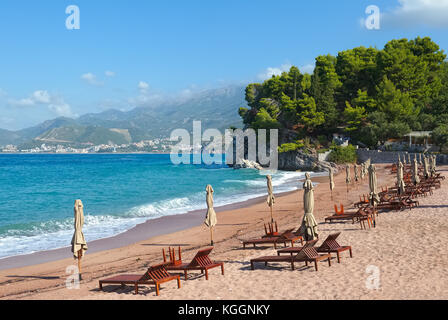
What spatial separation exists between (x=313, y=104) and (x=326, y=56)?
57.1ft

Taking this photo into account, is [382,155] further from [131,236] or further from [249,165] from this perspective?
[131,236]

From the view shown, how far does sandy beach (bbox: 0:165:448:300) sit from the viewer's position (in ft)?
27.7

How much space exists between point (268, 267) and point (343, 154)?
45402 millimetres

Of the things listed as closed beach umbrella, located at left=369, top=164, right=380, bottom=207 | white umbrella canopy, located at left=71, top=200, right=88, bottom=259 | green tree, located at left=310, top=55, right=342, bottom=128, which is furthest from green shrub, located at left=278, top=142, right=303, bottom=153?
white umbrella canopy, located at left=71, top=200, right=88, bottom=259

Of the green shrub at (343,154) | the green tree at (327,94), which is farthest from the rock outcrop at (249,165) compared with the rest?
the green shrub at (343,154)

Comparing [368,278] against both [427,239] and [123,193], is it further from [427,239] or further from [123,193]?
[123,193]

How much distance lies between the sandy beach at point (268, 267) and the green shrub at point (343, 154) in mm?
33991

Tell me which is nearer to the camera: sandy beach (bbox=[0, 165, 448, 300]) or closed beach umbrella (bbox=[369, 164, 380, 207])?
sandy beach (bbox=[0, 165, 448, 300])

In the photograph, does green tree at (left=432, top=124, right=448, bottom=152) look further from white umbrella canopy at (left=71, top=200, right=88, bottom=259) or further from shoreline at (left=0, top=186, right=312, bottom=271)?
white umbrella canopy at (left=71, top=200, right=88, bottom=259)

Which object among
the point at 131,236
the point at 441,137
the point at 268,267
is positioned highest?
the point at 441,137

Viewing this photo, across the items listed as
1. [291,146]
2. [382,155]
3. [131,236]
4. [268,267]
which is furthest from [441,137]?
[268,267]

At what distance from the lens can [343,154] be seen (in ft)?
176

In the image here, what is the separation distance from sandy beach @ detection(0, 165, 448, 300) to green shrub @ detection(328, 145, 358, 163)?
112 ft

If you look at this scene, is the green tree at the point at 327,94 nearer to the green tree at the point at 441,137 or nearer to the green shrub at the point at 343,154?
the green shrub at the point at 343,154
